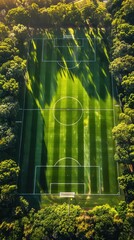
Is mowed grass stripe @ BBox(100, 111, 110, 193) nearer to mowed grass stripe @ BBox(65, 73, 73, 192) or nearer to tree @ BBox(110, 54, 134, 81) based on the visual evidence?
mowed grass stripe @ BBox(65, 73, 73, 192)

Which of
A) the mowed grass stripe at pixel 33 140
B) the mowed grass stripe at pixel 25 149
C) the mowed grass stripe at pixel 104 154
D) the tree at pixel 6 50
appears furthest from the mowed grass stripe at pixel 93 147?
the tree at pixel 6 50

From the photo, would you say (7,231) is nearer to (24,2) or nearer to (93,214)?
(93,214)

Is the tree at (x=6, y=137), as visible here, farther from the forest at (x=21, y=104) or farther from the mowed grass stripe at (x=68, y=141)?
the mowed grass stripe at (x=68, y=141)

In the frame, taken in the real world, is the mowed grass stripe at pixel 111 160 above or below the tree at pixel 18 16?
below

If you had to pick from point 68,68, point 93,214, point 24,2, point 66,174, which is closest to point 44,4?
point 24,2

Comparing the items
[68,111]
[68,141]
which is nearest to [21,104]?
[68,111]
